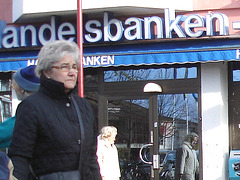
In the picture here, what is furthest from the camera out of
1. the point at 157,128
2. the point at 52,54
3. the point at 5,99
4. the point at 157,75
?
the point at 5,99

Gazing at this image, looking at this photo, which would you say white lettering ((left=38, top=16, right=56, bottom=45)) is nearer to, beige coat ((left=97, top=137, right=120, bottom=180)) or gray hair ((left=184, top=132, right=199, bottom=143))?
beige coat ((left=97, top=137, right=120, bottom=180))

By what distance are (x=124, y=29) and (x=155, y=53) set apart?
82cm

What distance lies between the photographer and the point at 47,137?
9.91 feet

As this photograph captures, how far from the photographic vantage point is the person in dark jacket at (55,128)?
3.00 metres

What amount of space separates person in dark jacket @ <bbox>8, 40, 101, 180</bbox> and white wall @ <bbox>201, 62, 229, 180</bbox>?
772cm

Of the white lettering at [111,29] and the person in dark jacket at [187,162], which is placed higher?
the white lettering at [111,29]

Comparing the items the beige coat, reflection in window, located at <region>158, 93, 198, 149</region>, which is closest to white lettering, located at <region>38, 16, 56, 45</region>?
reflection in window, located at <region>158, 93, 198, 149</region>

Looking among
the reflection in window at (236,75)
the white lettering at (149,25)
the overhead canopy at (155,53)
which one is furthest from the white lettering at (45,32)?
the reflection in window at (236,75)

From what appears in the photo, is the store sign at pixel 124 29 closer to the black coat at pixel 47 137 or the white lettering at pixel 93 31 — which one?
the white lettering at pixel 93 31

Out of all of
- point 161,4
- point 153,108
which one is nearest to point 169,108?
point 153,108

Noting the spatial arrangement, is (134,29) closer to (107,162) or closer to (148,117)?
(148,117)

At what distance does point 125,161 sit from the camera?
38.0 feet

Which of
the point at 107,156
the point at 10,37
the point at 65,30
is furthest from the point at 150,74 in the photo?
the point at 10,37

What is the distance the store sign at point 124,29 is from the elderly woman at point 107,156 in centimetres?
193
